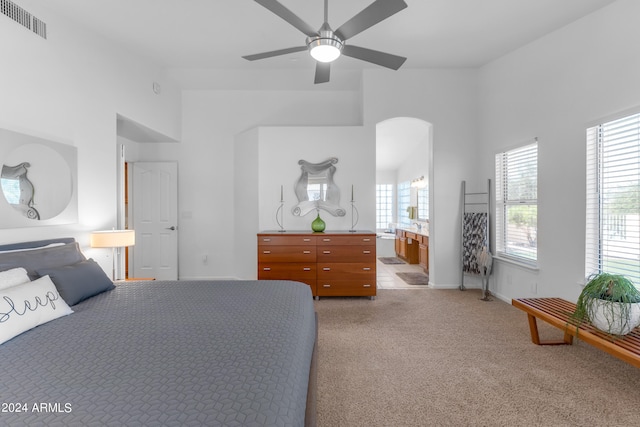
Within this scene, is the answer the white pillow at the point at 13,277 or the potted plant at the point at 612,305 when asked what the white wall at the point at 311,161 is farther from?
the white pillow at the point at 13,277

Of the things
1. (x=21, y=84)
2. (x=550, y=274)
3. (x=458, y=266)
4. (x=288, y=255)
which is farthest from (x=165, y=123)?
(x=550, y=274)

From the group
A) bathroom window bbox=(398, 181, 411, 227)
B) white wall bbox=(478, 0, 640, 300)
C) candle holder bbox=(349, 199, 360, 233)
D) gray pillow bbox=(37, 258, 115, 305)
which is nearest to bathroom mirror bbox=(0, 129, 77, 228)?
gray pillow bbox=(37, 258, 115, 305)

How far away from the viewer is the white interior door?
5.08 metres

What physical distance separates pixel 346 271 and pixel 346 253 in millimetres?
237

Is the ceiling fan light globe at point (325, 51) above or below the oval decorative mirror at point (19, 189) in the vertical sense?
above

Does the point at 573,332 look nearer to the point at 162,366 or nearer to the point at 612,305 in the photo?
the point at 612,305

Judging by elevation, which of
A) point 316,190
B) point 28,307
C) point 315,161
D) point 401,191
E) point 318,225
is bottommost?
point 28,307

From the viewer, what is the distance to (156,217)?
510 cm

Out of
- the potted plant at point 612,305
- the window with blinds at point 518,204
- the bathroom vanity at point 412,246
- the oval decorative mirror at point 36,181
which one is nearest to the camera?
the potted plant at point 612,305

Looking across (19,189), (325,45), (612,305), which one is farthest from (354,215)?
(19,189)

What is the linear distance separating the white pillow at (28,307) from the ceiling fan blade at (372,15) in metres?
2.47

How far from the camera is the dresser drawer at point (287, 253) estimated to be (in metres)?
4.18

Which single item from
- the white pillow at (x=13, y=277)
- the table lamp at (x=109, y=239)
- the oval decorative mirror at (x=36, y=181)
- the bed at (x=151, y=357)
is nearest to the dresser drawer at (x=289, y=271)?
the table lamp at (x=109, y=239)

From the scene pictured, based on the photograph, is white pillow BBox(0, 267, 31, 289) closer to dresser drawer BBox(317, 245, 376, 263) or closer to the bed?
the bed
